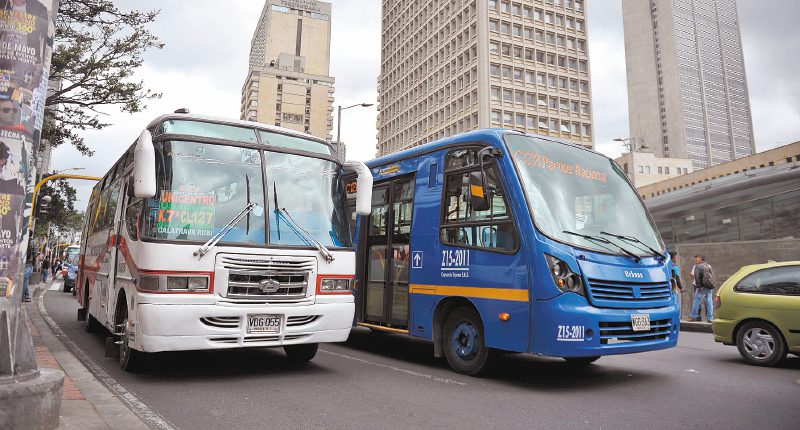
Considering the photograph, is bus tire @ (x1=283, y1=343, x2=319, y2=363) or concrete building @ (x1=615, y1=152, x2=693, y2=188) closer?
bus tire @ (x1=283, y1=343, x2=319, y2=363)

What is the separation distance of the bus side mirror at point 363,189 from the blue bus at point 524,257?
3.07 feet

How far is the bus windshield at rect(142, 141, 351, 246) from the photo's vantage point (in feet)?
20.3

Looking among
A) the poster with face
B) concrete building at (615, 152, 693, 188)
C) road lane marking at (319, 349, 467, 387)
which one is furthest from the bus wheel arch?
concrete building at (615, 152, 693, 188)

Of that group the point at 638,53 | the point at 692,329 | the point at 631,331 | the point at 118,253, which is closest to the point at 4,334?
the point at 118,253

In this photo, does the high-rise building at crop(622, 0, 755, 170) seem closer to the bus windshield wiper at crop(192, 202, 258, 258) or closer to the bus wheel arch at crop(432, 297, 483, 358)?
the bus wheel arch at crop(432, 297, 483, 358)

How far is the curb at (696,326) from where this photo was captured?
14.0 metres

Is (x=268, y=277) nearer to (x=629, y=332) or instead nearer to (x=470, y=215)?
(x=470, y=215)

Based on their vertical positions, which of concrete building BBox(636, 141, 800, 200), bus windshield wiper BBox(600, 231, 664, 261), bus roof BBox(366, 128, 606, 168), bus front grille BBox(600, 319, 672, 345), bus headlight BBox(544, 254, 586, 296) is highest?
concrete building BBox(636, 141, 800, 200)

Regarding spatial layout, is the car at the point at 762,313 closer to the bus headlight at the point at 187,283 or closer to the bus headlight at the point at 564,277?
the bus headlight at the point at 564,277

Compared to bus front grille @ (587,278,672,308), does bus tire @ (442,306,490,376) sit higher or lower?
lower

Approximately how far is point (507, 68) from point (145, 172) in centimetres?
8085

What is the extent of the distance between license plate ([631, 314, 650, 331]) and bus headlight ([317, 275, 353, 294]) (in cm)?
329

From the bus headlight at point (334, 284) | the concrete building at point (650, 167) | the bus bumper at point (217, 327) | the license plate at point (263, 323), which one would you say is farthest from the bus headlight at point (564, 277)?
the concrete building at point (650, 167)

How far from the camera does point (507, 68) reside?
3228 inches
